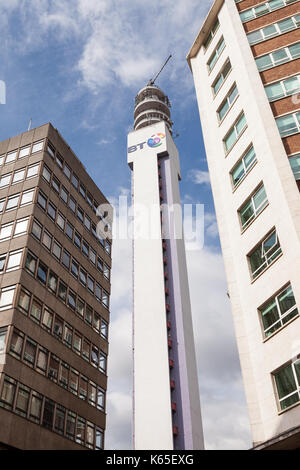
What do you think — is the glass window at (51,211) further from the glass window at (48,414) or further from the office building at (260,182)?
the office building at (260,182)

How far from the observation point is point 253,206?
2253cm

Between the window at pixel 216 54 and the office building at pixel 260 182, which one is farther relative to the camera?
the window at pixel 216 54

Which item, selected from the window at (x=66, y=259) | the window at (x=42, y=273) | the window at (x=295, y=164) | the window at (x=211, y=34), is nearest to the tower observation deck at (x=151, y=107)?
the window at (x=66, y=259)

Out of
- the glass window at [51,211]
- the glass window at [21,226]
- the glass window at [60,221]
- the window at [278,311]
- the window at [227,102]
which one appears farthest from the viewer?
the glass window at [60,221]

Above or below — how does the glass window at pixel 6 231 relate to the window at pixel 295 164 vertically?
above

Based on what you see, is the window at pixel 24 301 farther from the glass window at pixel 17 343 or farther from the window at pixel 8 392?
the window at pixel 8 392

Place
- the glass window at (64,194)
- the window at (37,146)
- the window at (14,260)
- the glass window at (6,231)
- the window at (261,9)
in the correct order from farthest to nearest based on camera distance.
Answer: the glass window at (64,194), the window at (37,146), the glass window at (6,231), the window at (14,260), the window at (261,9)

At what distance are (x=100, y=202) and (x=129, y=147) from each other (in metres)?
32.0

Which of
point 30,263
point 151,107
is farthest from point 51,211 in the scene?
point 151,107

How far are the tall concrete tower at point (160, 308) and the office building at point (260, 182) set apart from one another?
33.7 metres

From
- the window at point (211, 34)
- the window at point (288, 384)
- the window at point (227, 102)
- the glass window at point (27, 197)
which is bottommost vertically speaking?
the window at point (288, 384)

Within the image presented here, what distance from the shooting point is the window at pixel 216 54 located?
99.6ft

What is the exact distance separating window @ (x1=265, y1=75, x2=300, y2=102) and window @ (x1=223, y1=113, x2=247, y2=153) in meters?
1.97
